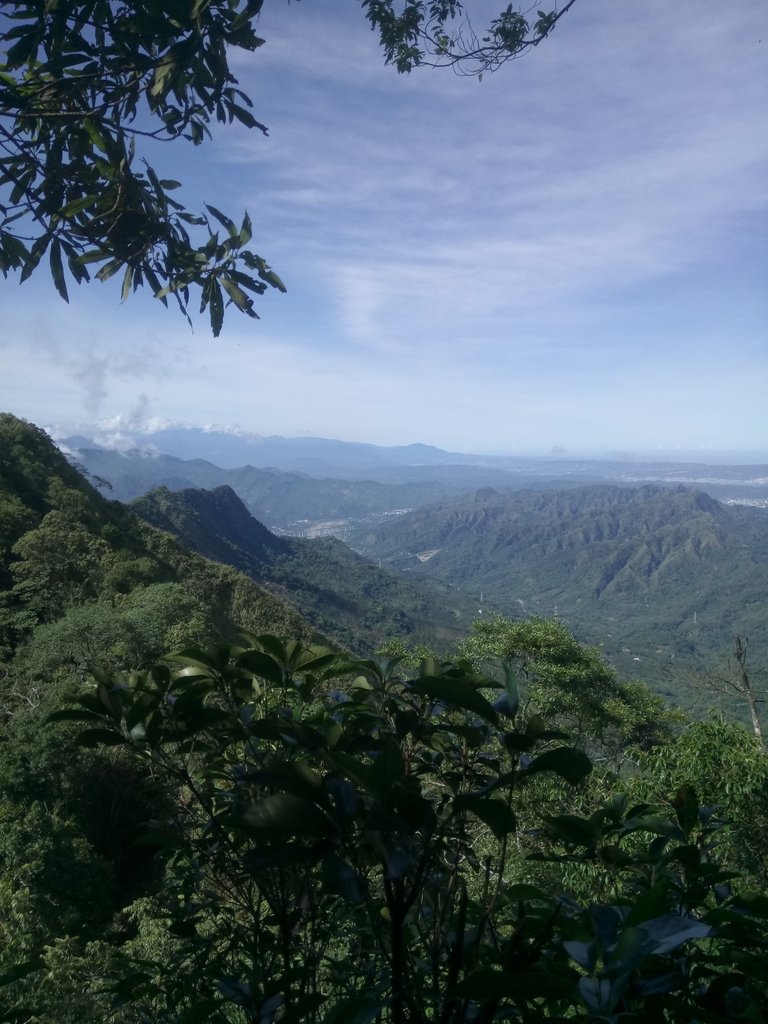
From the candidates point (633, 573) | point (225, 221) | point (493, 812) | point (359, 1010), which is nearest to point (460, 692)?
point (493, 812)

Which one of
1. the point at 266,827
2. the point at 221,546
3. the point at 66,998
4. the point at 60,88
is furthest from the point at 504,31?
the point at 221,546

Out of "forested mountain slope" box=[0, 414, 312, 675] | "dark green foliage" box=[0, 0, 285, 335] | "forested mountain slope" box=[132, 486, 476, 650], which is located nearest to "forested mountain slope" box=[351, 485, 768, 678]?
"forested mountain slope" box=[132, 486, 476, 650]

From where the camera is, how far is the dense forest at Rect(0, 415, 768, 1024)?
0.66 m

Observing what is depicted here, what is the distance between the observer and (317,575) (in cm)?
9706

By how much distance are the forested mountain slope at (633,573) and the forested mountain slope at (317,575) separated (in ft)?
81.1

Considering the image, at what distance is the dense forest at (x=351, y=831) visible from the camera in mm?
658

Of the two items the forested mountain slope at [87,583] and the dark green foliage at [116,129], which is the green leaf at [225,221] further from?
the forested mountain slope at [87,583]

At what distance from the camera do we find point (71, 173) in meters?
1.88

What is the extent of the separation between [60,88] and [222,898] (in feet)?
7.18

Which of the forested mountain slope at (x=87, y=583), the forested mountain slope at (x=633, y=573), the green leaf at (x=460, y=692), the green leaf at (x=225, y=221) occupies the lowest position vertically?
the forested mountain slope at (x=633, y=573)

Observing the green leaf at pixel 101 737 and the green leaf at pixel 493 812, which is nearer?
the green leaf at pixel 493 812

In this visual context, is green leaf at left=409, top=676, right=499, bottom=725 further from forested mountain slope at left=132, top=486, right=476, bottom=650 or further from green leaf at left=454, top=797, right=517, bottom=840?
forested mountain slope at left=132, top=486, right=476, bottom=650

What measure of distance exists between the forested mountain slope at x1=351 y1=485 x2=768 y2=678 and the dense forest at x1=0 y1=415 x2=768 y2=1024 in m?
93.7

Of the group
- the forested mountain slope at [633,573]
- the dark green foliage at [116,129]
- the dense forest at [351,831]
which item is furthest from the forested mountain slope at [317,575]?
the dark green foliage at [116,129]
